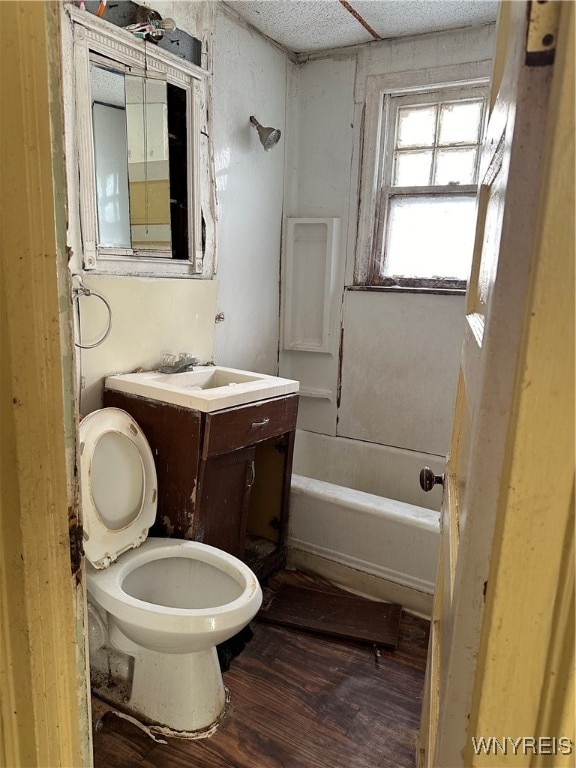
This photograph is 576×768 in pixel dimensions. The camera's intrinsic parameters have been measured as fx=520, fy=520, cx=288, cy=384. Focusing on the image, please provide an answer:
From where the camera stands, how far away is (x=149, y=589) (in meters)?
1.71

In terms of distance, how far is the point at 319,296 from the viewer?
2859 mm

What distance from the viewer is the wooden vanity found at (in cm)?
172

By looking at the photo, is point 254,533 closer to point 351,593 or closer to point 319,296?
point 351,593

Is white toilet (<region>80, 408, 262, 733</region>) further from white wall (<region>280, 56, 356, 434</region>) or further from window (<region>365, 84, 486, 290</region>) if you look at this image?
window (<region>365, 84, 486, 290</region>)

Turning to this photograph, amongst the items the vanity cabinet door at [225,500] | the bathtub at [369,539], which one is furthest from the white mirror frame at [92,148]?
the bathtub at [369,539]

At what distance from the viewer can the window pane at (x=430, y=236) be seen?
8.31ft

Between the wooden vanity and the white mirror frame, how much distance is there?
0.51 metres

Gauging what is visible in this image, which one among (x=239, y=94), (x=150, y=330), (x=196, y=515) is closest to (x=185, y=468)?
(x=196, y=515)

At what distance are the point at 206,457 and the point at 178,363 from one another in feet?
1.67

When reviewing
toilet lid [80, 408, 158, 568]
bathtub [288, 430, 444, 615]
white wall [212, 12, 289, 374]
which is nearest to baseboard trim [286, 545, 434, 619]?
bathtub [288, 430, 444, 615]

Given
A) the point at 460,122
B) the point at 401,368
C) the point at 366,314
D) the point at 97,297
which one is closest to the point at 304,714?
the point at 97,297

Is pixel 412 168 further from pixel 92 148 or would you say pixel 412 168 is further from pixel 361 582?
pixel 361 582

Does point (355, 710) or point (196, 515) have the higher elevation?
point (196, 515)

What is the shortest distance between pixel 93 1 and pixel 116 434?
141cm
